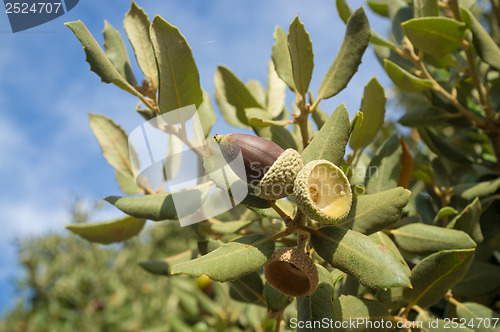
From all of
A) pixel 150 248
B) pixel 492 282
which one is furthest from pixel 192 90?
pixel 150 248

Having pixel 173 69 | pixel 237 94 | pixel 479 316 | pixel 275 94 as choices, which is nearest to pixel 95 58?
pixel 173 69

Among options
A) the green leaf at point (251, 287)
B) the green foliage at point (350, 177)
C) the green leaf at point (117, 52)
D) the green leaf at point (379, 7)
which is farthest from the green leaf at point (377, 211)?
the green leaf at point (379, 7)

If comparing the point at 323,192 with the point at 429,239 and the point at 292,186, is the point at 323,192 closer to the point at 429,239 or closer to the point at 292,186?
the point at 292,186

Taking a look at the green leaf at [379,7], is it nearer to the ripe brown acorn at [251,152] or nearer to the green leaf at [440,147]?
the green leaf at [440,147]

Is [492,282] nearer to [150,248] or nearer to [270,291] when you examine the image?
[270,291]

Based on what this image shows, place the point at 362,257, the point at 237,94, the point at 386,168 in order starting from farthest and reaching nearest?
the point at 237,94 → the point at 386,168 → the point at 362,257

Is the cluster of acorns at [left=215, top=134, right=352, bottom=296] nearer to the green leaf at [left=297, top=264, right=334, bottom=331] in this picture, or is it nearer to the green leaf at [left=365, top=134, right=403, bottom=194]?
the green leaf at [left=297, top=264, right=334, bottom=331]
